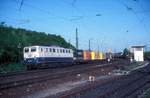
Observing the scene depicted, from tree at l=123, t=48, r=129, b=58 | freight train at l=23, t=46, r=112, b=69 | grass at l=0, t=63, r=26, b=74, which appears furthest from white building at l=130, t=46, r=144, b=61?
grass at l=0, t=63, r=26, b=74

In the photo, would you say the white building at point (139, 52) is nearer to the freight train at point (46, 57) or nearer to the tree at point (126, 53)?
the tree at point (126, 53)

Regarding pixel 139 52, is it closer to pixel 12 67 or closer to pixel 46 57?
pixel 46 57

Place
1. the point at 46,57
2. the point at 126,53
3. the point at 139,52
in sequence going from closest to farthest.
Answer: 1. the point at 46,57
2. the point at 139,52
3. the point at 126,53

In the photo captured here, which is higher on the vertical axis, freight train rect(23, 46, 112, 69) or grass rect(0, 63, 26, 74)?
freight train rect(23, 46, 112, 69)

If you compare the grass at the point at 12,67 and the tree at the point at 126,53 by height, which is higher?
the tree at the point at 126,53

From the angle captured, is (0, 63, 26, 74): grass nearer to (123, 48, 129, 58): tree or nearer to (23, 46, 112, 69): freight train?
(23, 46, 112, 69): freight train

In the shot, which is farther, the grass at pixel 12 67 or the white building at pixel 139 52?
the white building at pixel 139 52

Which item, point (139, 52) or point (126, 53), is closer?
point (139, 52)

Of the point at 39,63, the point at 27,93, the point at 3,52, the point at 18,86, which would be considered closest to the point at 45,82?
the point at 18,86

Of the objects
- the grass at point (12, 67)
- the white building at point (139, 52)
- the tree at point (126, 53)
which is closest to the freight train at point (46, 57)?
the grass at point (12, 67)

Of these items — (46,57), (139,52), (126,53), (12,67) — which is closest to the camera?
(46,57)

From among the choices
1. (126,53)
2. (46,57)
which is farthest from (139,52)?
(46,57)

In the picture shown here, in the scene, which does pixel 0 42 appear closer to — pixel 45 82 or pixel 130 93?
pixel 45 82

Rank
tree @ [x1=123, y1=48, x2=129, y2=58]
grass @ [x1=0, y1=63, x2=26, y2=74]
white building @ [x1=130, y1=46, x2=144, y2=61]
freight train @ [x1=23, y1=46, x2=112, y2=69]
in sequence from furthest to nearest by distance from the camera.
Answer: tree @ [x1=123, y1=48, x2=129, y2=58] → white building @ [x1=130, y1=46, x2=144, y2=61] → freight train @ [x1=23, y1=46, x2=112, y2=69] → grass @ [x1=0, y1=63, x2=26, y2=74]
